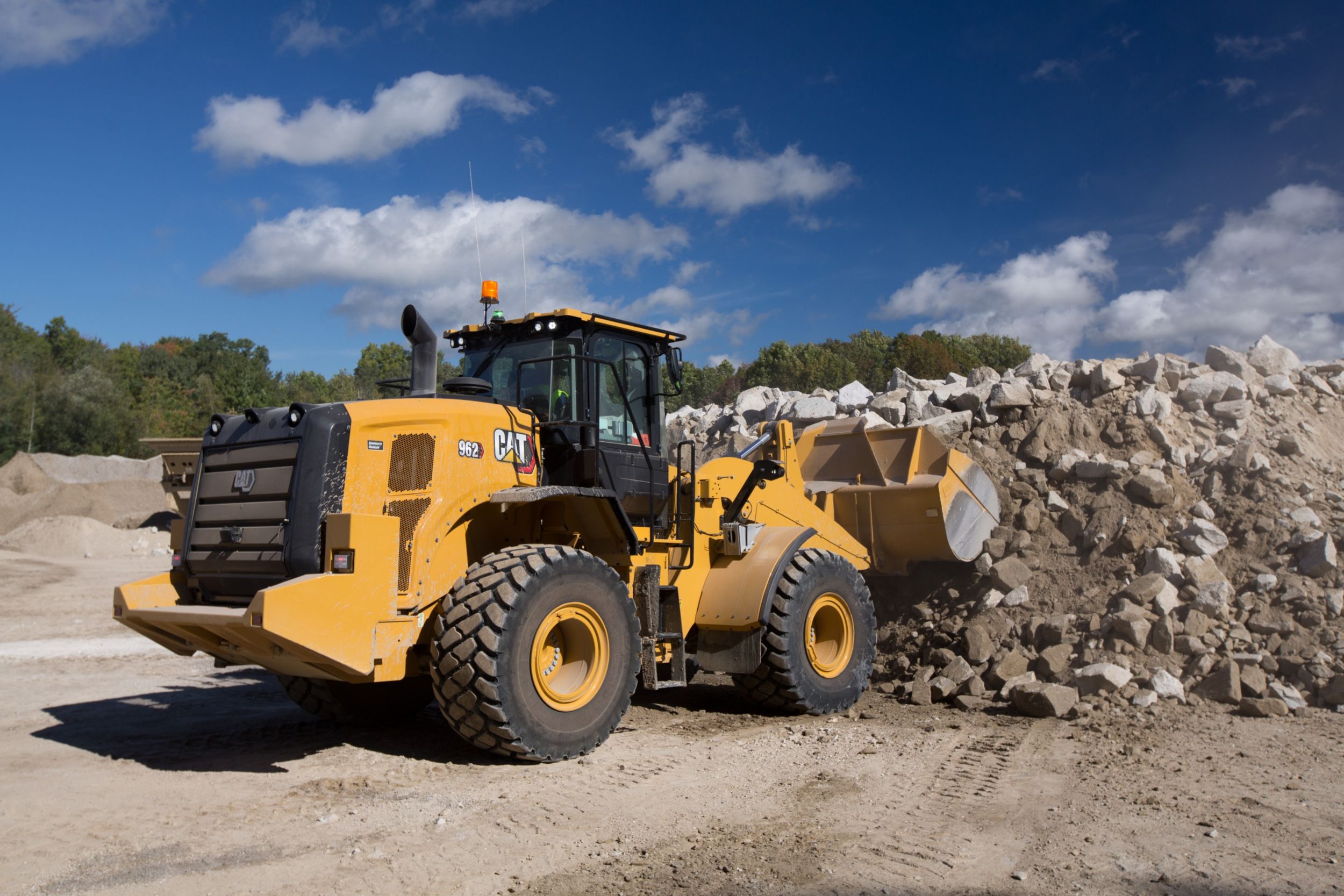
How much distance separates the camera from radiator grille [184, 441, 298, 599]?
18.4ft

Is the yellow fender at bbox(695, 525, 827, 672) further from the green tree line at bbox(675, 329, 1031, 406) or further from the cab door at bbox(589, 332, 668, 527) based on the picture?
the green tree line at bbox(675, 329, 1031, 406)

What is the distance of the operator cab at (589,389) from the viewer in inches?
266

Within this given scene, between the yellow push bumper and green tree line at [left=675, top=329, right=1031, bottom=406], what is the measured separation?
36.6 meters

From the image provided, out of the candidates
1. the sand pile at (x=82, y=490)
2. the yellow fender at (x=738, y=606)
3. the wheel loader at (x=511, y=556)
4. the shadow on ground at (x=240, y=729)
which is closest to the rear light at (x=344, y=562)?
the wheel loader at (x=511, y=556)

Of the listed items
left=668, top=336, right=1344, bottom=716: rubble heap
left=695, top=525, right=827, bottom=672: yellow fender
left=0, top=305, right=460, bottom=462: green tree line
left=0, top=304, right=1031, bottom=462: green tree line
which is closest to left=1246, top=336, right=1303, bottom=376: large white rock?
left=668, top=336, right=1344, bottom=716: rubble heap

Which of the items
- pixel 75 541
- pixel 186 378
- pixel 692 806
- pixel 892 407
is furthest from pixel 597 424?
pixel 186 378

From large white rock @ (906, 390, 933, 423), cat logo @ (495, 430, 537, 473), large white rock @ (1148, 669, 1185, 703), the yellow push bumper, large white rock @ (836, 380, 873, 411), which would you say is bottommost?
large white rock @ (1148, 669, 1185, 703)

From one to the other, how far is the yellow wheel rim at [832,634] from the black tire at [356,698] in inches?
121

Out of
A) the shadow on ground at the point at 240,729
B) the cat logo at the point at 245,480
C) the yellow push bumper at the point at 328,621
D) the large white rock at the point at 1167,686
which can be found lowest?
the shadow on ground at the point at 240,729

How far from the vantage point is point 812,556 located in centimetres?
784

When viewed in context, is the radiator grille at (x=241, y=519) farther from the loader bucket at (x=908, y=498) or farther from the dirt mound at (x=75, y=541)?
the dirt mound at (x=75, y=541)

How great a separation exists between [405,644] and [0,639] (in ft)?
32.2

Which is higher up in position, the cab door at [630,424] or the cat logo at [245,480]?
the cab door at [630,424]

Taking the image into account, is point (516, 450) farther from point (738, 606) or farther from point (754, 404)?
point (754, 404)
